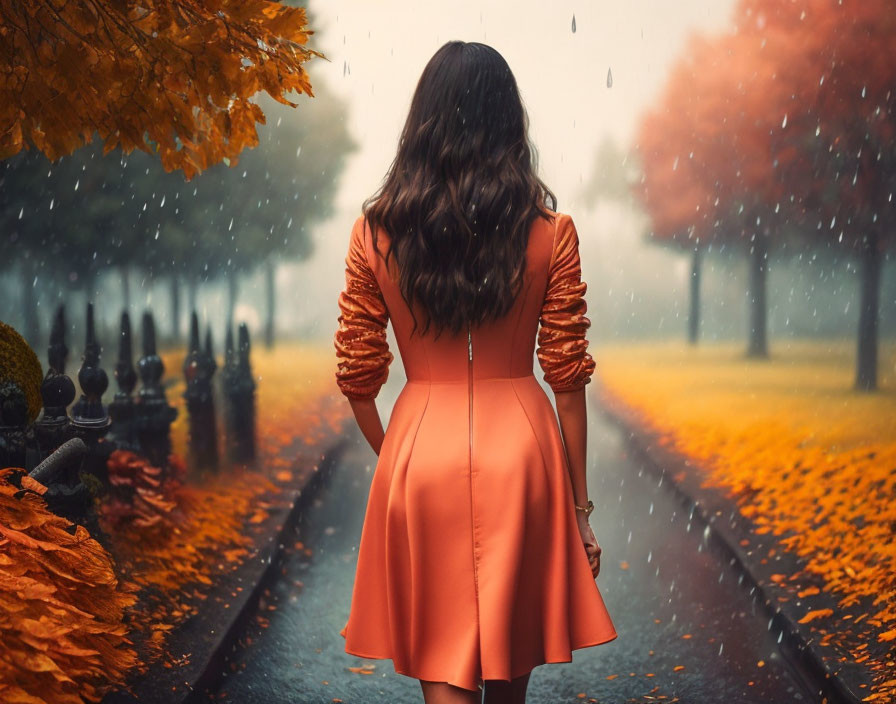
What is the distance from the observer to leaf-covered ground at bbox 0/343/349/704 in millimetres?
2611

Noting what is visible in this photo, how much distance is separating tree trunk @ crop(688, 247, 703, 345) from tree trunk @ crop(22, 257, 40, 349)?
7246 mm

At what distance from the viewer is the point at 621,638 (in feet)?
17.1

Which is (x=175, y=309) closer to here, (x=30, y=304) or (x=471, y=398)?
(x=30, y=304)

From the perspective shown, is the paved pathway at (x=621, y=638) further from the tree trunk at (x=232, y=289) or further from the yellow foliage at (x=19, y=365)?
the tree trunk at (x=232, y=289)

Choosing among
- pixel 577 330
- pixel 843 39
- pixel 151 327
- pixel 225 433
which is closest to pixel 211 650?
pixel 577 330

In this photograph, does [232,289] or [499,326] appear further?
[232,289]

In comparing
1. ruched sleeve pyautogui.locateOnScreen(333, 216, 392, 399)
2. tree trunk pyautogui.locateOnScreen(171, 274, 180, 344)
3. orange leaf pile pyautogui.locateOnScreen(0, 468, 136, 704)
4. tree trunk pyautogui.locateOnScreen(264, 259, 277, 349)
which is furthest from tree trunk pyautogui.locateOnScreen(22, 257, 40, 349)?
ruched sleeve pyautogui.locateOnScreen(333, 216, 392, 399)

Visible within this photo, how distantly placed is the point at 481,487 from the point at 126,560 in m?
3.48

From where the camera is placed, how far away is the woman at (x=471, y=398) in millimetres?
2373

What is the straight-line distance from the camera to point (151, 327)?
6973mm

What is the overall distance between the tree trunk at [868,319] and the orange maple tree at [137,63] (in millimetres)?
5174

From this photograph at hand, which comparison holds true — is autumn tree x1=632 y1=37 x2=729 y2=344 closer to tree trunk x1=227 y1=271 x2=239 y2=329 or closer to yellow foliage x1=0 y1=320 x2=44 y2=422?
tree trunk x1=227 y1=271 x2=239 y2=329

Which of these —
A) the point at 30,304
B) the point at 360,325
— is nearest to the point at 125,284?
the point at 30,304

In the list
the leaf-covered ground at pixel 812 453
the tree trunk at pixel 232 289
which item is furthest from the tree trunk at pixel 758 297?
the tree trunk at pixel 232 289
